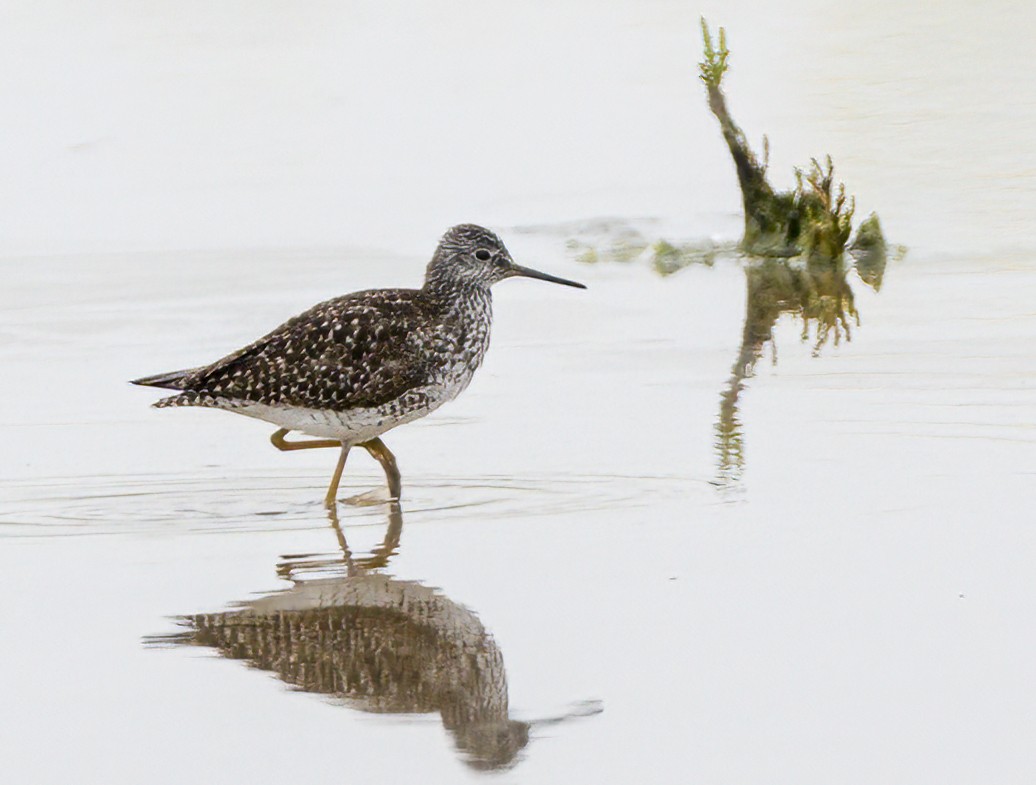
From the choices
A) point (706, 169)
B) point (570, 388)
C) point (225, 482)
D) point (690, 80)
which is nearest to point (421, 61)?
point (690, 80)

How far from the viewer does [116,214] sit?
15641 millimetres

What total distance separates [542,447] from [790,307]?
3.45 meters

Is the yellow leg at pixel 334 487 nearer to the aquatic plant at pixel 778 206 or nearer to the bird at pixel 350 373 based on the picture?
the bird at pixel 350 373

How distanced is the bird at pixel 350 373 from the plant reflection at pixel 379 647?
60.6 inches

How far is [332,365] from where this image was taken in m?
9.12

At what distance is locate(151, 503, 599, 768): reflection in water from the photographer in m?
5.93

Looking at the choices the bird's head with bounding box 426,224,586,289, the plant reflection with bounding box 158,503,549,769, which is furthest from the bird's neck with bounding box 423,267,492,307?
the plant reflection with bounding box 158,503,549,769

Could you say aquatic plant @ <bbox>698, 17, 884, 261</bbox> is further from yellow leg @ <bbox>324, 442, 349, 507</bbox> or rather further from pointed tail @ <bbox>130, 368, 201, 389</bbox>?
pointed tail @ <bbox>130, 368, 201, 389</bbox>

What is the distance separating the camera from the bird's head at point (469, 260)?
31.8 feet

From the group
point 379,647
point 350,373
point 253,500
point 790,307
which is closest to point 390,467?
point 350,373

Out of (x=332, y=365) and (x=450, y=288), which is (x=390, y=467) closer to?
(x=332, y=365)

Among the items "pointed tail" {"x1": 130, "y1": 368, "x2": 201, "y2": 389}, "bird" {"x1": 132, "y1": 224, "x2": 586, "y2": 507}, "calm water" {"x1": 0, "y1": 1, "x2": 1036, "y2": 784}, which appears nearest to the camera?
"calm water" {"x1": 0, "y1": 1, "x2": 1036, "y2": 784}

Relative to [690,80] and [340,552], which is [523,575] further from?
[690,80]

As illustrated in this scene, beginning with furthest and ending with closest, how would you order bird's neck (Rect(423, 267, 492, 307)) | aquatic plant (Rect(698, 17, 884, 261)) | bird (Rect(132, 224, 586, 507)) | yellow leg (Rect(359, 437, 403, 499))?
aquatic plant (Rect(698, 17, 884, 261)) → bird's neck (Rect(423, 267, 492, 307)) → bird (Rect(132, 224, 586, 507)) → yellow leg (Rect(359, 437, 403, 499))
